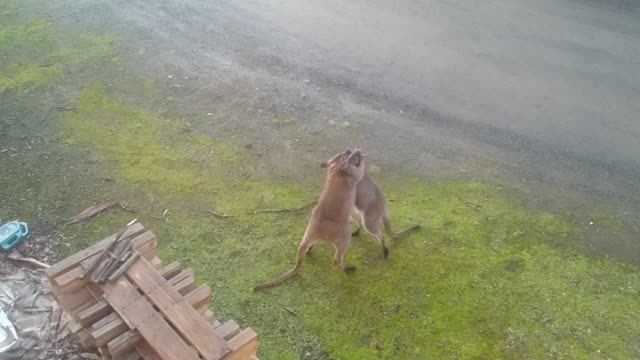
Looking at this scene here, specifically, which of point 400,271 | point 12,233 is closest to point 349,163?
point 400,271

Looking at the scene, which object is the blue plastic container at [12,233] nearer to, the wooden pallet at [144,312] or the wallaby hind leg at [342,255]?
the wooden pallet at [144,312]

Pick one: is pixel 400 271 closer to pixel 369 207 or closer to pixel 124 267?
pixel 369 207

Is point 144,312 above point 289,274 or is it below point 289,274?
above

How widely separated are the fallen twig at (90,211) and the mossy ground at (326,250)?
9cm

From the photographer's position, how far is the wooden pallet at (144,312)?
3.60 meters

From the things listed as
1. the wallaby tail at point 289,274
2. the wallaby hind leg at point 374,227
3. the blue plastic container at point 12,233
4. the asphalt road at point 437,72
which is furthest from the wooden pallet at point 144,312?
the asphalt road at point 437,72

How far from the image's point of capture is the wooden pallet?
142 inches

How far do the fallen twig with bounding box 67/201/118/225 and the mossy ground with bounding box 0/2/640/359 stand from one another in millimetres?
90

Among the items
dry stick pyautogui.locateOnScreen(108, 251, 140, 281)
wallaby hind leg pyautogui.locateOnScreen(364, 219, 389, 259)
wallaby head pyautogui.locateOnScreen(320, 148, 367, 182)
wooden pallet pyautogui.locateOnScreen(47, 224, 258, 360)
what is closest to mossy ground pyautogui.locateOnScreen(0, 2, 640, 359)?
wallaby hind leg pyautogui.locateOnScreen(364, 219, 389, 259)

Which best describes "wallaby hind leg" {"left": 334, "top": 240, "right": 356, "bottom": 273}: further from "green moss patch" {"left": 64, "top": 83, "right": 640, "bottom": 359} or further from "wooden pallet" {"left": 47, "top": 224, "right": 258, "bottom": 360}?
"wooden pallet" {"left": 47, "top": 224, "right": 258, "bottom": 360}

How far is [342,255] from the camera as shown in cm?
552

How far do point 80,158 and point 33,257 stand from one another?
63.5 inches

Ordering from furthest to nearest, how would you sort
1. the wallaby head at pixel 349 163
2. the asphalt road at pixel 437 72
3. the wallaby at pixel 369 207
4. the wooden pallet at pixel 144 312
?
the asphalt road at pixel 437 72, the wallaby at pixel 369 207, the wallaby head at pixel 349 163, the wooden pallet at pixel 144 312

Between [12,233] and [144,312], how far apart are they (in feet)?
9.15
